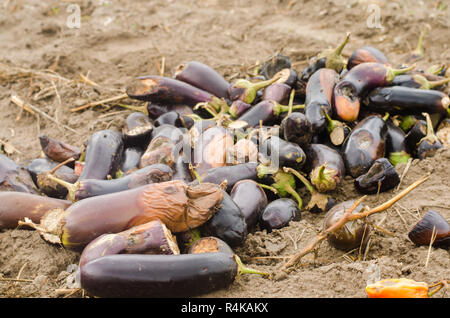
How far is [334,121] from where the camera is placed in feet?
9.57

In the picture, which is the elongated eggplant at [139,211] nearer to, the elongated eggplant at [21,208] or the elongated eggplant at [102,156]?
the elongated eggplant at [21,208]

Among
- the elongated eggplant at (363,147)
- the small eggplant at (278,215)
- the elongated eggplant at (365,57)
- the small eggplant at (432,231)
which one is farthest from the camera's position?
the elongated eggplant at (365,57)

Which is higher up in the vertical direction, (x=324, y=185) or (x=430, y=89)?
(x=430, y=89)

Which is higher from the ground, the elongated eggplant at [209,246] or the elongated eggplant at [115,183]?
the elongated eggplant at [115,183]

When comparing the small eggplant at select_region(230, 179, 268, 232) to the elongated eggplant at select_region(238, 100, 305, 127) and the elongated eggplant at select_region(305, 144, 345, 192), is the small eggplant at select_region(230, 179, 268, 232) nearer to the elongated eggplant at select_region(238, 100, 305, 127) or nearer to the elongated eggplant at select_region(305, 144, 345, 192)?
the elongated eggplant at select_region(305, 144, 345, 192)

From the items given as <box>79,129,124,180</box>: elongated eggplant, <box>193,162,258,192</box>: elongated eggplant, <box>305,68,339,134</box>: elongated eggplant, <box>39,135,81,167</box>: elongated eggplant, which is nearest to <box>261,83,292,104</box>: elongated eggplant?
<box>305,68,339,134</box>: elongated eggplant

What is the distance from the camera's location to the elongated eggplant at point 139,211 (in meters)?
1.95

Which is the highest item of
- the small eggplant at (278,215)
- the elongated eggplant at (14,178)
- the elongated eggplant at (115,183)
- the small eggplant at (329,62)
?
the small eggplant at (329,62)

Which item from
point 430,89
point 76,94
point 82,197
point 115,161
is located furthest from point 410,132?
point 76,94

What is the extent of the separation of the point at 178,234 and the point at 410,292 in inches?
39.8

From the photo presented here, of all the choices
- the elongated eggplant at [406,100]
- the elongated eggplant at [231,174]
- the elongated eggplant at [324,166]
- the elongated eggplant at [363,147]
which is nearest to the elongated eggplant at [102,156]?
the elongated eggplant at [231,174]

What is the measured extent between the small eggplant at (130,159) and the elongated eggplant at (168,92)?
47 centimetres

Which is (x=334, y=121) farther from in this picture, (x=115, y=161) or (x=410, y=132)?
(x=115, y=161)

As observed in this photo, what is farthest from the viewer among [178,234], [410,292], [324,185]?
[324,185]
